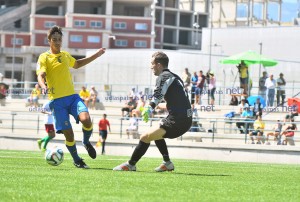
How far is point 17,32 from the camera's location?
115 metres

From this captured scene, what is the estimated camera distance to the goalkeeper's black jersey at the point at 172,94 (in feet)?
46.2

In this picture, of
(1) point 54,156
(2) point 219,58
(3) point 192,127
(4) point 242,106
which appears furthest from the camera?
(2) point 219,58

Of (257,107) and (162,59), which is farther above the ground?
(162,59)

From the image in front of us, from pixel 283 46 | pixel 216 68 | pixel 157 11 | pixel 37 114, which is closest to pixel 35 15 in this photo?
pixel 157 11

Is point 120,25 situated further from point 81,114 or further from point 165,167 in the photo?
point 165,167

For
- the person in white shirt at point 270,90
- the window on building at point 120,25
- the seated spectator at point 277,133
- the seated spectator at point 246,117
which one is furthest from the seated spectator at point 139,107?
the window on building at point 120,25

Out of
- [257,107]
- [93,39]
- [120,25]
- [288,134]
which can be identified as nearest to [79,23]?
[93,39]

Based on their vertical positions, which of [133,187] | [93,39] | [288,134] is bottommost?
[288,134]

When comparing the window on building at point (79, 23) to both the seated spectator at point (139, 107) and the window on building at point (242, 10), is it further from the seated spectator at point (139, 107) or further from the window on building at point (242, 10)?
the seated spectator at point (139, 107)

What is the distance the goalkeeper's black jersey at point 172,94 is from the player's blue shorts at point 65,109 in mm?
1544

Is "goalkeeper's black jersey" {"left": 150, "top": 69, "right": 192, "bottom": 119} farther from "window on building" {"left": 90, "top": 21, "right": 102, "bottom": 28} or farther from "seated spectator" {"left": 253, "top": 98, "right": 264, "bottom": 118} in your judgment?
"window on building" {"left": 90, "top": 21, "right": 102, "bottom": 28}

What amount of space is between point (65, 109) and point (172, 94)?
200 cm

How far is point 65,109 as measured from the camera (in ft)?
49.8

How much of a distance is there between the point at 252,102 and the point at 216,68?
15113 millimetres
